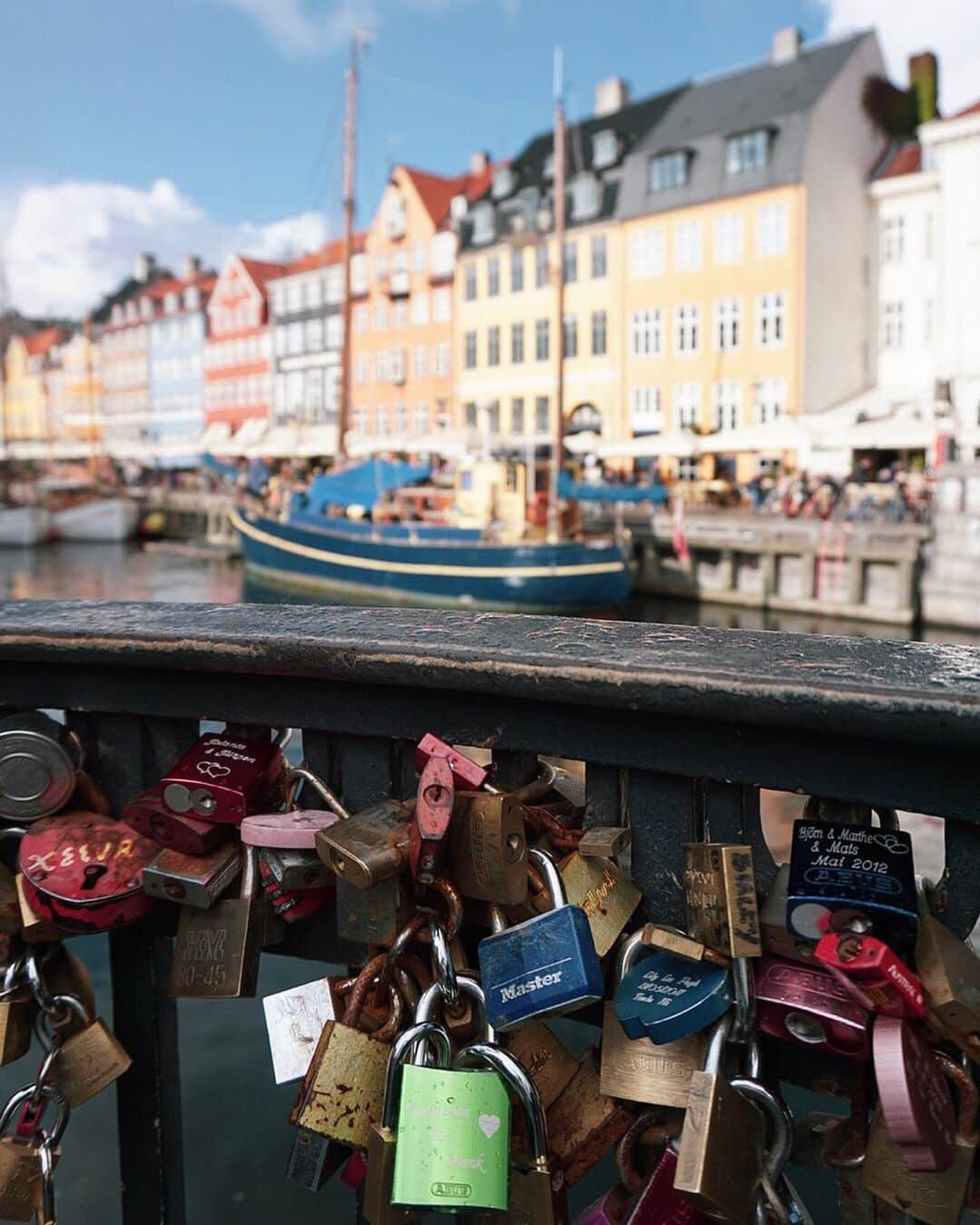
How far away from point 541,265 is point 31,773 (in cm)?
4445

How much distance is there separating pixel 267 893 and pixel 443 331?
162 feet

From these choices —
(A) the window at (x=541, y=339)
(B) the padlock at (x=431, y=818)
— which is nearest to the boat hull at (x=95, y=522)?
(A) the window at (x=541, y=339)

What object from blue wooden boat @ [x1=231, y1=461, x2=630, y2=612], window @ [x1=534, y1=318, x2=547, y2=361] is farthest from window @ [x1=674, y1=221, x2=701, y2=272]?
blue wooden boat @ [x1=231, y1=461, x2=630, y2=612]

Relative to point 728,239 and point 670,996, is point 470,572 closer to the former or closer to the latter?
point 728,239

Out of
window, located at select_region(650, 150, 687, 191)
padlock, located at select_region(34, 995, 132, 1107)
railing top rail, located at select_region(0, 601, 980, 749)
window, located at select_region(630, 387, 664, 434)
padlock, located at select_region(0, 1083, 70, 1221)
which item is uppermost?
window, located at select_region(650, 150, 687, 191)

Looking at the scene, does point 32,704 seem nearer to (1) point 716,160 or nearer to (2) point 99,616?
(2) point 99,616

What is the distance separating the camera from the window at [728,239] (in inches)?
1484

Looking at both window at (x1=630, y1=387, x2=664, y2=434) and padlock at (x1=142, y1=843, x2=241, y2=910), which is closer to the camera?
padlock at (x1=142, y1=843, x2=241, y2=910)

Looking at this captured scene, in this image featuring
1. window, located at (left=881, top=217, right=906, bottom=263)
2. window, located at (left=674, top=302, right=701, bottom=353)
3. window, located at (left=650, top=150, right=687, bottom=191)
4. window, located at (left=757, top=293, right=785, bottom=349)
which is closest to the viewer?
window, located at (left=757, top=293, right=785, bottom=349)

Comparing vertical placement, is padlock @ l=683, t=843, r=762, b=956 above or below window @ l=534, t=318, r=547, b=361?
below

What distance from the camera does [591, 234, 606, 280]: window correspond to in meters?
41.9

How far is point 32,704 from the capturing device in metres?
1.82

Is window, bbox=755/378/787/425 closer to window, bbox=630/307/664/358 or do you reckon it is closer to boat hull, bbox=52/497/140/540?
window, bbox=630/307/664/358

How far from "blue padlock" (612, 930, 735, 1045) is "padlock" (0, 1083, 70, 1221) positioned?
0.86 m
